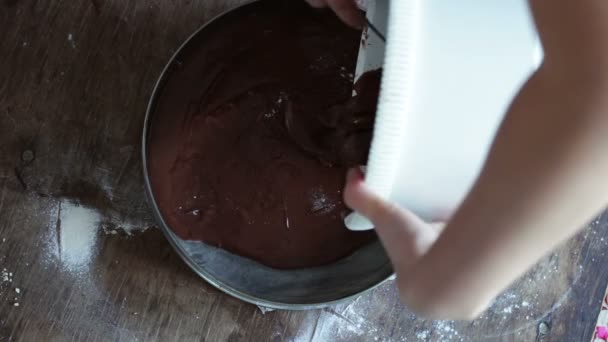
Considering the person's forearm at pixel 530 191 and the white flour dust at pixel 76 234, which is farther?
the white flour dust at pixel 76 234

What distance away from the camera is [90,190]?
783mm

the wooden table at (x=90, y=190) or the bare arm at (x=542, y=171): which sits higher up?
the bare arm at (x=542, y=171)

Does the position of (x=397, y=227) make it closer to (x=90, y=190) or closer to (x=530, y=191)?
(x=530, y=191)

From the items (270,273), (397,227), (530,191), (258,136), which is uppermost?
(530,191)

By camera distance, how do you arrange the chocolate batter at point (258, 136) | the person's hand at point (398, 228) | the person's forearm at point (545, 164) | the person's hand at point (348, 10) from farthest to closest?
the chocolate batter at point (258, 136), the person's hand at point (348, 10), the person's hand at point (398, 228), the person's forearm at point (545, 164)

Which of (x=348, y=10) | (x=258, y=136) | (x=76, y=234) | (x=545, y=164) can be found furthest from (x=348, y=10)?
(x=76, y=234)

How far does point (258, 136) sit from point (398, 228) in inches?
13.8

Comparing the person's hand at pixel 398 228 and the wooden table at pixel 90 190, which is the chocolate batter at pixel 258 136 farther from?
the person's hand at pixel 398 228

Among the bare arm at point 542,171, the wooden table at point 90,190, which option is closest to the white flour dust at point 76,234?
the wooden table at point 90,190

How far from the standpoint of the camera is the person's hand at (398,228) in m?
0.46

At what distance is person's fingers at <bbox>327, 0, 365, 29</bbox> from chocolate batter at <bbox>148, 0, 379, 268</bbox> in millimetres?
123

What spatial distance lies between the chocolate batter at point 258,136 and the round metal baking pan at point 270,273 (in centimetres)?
1

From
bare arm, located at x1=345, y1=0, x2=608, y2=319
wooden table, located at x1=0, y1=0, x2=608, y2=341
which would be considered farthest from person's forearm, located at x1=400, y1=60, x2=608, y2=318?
wooden table, located at x1=0, y1=0, x2=608, y2=341

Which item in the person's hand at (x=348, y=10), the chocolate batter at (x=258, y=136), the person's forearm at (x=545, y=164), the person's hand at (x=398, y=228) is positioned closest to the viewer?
the person's forearm at (x=545, y=164)
